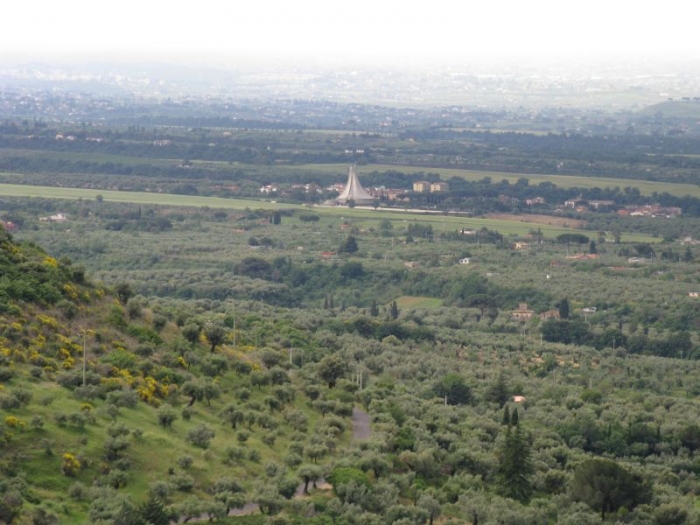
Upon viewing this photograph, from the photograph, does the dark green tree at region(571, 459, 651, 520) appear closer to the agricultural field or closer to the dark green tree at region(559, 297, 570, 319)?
the agricultural field

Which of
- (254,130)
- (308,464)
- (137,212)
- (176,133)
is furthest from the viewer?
(254,130)

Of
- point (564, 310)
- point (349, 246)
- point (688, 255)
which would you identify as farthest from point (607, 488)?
point (688, 255)

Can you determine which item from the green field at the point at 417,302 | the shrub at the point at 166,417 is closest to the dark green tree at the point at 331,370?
the shrub at the point at 166,417

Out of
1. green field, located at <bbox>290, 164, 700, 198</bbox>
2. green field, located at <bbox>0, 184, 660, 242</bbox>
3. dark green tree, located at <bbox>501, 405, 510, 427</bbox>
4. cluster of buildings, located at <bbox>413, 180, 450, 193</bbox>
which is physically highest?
dark green tree, located at <bbox>501, 405, 510, 427</bbox>

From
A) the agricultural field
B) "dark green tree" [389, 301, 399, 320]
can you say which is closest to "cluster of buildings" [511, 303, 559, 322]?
the agricultural field

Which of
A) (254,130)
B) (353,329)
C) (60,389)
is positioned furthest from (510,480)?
(254,130)

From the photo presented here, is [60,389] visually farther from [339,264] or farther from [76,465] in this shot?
[339,264]

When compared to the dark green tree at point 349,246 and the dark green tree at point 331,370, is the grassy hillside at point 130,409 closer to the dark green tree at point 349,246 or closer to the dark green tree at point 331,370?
the dark green tree at point 331,370
